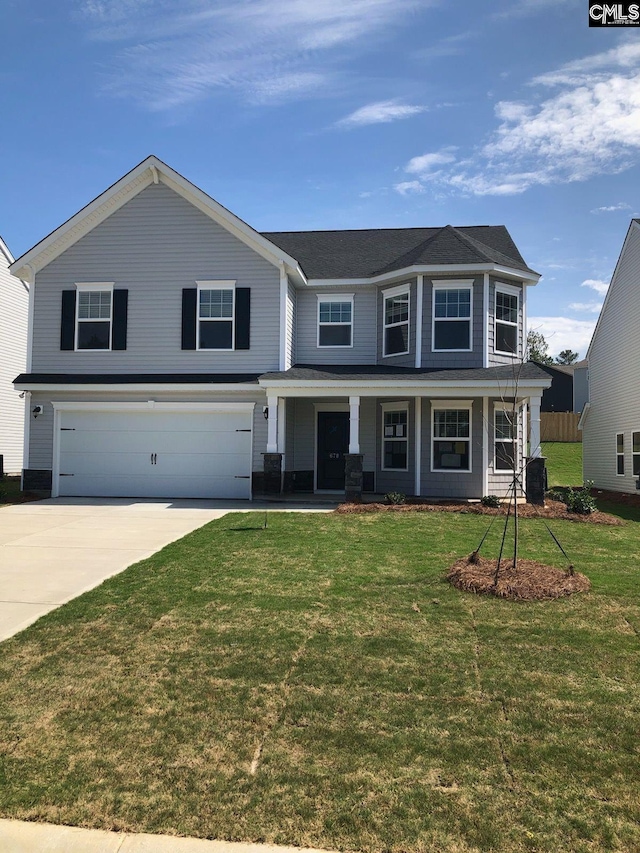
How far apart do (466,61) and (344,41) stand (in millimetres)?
2184

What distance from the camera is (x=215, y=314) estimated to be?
1574 centimetres

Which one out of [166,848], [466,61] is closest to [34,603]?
[166,848]

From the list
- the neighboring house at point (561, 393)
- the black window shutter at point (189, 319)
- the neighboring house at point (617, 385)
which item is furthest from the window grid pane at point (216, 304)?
the neighboring house at point (561, 393)

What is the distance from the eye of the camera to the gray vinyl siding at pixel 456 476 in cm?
1531

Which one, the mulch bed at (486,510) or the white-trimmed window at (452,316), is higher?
the white-trimmed window at (452,316)

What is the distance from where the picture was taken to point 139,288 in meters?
16.0

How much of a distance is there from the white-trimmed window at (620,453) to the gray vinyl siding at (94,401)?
483 inches

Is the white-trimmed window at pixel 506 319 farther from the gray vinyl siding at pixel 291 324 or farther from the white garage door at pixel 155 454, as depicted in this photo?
the white garage door at pixel 155 454

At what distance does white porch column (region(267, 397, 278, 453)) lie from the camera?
14641 mm

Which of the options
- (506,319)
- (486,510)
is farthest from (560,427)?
(486,510)

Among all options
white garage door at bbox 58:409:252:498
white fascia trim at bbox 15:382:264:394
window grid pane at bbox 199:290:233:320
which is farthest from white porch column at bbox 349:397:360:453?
window grid pane at bbox 199:290:233:320

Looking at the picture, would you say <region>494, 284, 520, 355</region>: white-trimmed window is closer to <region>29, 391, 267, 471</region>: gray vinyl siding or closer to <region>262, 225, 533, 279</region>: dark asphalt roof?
<region>262, 225, 533, 279</region>: dark asphalt roof

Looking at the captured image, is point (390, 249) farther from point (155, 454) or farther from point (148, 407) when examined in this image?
point (155, 454)

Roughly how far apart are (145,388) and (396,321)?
6.89 metres
